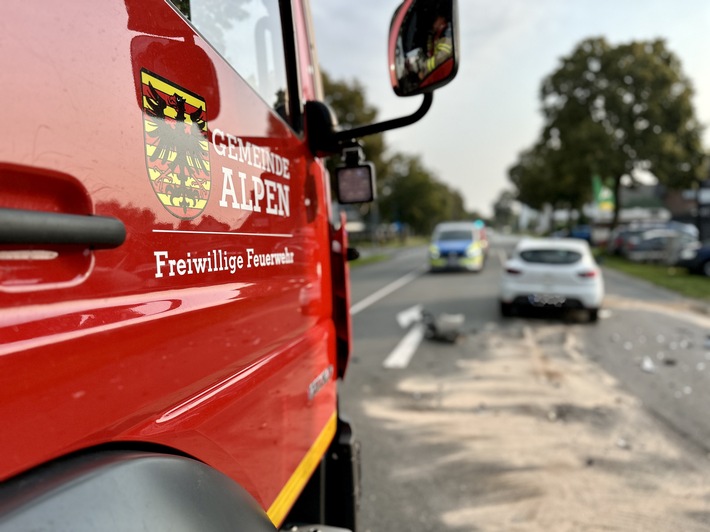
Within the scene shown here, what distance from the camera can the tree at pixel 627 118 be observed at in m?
28.8

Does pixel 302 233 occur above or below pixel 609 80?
below

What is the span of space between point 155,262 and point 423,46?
1213mm

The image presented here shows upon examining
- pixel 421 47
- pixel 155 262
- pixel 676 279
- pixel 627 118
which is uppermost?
pixel 627 118

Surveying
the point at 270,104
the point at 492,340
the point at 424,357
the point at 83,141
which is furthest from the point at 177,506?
the point at 492,340

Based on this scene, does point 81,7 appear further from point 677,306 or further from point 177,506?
point 677,306

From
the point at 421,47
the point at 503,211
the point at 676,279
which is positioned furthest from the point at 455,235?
the point at 503,211

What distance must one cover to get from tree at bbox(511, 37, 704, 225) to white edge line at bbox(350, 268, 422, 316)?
16147 millimetres

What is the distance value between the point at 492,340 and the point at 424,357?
1515 mm

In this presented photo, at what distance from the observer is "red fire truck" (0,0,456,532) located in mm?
840

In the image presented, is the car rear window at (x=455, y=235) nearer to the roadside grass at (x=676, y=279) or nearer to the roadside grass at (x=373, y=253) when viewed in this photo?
the roadside grass at (x=373, y=253)

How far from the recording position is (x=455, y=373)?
6.16 m

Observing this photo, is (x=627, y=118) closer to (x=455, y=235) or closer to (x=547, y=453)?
(x=455, y=235)

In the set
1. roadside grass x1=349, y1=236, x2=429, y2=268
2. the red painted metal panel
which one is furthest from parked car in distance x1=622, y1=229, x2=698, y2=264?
the red painted metal panel

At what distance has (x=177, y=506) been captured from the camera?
1015 mm
